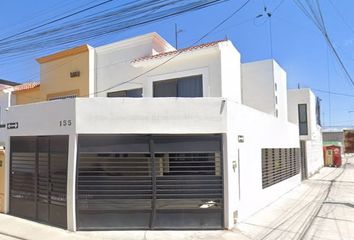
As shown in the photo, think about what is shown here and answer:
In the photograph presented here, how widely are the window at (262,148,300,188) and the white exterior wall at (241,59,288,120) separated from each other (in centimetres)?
277

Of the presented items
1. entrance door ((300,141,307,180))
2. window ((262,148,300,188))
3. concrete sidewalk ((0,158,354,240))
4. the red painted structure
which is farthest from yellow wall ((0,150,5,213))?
the red painted structure

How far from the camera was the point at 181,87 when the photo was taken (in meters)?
15.6

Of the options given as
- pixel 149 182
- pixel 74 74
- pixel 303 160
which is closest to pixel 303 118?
pixel 303 160

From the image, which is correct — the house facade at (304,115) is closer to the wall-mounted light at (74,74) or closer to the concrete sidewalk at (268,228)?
the concrete sidewalk at (268,228)

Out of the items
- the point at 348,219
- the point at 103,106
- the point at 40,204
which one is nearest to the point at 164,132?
the point at 103,106

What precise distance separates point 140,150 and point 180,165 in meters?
1.18

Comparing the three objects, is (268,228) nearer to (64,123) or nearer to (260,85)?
(64,123)

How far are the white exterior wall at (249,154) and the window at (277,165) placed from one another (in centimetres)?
27

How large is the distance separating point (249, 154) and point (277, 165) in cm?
504

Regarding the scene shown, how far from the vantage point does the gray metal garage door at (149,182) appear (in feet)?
34.6

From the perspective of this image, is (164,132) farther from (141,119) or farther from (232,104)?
(232,104)

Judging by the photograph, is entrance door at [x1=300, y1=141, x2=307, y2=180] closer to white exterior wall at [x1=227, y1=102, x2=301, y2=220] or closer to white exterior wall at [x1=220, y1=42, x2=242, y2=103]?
white exterior wall at [x1=227, y1=102, x2=301, y2=220]

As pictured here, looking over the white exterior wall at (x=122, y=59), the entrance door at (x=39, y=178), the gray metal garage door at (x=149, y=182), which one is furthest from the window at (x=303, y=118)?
the entrance door at (x=39, y=178)

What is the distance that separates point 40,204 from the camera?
38.9ft
